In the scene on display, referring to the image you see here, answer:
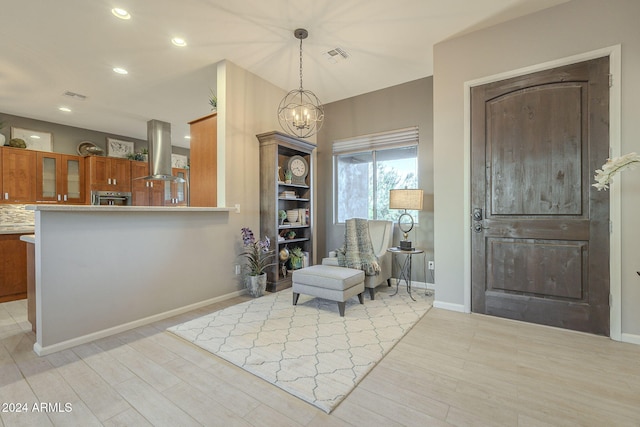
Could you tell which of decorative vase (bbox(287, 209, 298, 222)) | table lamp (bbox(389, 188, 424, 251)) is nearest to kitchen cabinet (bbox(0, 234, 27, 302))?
decorative vase (bbox(287, 209, 298, 222))

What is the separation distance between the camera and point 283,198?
408cm

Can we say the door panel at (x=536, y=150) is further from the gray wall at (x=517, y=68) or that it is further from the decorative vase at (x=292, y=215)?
the decorative vase at (x=292, y=215)

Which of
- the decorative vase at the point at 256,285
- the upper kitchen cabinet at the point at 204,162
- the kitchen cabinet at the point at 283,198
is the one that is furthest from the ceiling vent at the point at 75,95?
the decorative vase at the point at 256,285

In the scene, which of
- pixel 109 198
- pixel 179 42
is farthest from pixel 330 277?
pixel 109 198

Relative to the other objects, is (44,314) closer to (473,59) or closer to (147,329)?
(147,329)

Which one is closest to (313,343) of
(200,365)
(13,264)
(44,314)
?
(200,365)

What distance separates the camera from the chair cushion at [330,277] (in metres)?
2.93

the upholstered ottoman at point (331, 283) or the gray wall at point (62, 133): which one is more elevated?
the gray wall at point (62, 133)

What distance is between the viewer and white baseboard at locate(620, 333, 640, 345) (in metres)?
2.31

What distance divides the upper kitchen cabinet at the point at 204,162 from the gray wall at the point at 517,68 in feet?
8.93

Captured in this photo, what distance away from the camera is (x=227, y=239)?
3.60m

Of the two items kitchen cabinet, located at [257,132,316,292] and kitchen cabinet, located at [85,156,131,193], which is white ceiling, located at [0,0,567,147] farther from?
kitchen cabinet, located at [85,156,131,193]

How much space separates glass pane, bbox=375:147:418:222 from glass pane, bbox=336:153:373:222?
0.48 feet

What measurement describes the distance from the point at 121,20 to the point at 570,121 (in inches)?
166
